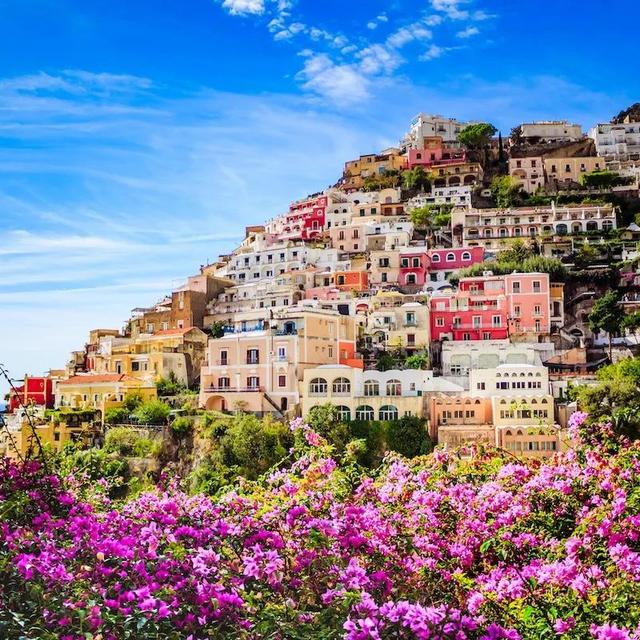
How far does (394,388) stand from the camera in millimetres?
37531

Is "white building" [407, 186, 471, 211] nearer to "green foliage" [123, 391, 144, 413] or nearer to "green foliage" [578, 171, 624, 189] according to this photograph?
"green foliage" [578, 171, 624, 189]

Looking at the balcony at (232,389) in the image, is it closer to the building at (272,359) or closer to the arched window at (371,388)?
the building at (272,359)

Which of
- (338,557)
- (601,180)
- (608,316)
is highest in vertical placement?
(601,180)

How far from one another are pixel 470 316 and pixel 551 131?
39.7 m

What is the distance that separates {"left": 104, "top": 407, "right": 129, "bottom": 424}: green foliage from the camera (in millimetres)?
41406

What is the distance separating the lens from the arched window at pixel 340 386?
37.1 meters

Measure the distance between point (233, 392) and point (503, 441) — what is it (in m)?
12.9

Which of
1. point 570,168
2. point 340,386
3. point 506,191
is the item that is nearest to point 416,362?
point 340,386

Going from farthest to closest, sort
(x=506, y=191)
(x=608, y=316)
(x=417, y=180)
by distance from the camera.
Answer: (x=417, y=180)
(x=506, y=191)
(x=608, y=316)

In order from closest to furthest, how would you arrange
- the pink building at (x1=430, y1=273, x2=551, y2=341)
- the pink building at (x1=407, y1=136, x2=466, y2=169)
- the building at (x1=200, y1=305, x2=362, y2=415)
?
the building at (x1=200, y1=305, x2=362, y2=415)
the pink building at (x1=430, y1=273, x2=551, y2=341)
the pink building at (x1=407, y1=136, x2=466, y2=169)

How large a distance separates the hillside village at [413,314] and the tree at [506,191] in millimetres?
171

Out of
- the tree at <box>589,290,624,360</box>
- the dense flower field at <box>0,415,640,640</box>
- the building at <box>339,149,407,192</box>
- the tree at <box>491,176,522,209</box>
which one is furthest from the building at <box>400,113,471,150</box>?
the dense flower field at <box>0,415,640,640</box>

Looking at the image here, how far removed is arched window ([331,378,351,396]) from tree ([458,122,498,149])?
44.8m

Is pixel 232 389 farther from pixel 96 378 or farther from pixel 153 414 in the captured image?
pixel 96 378
